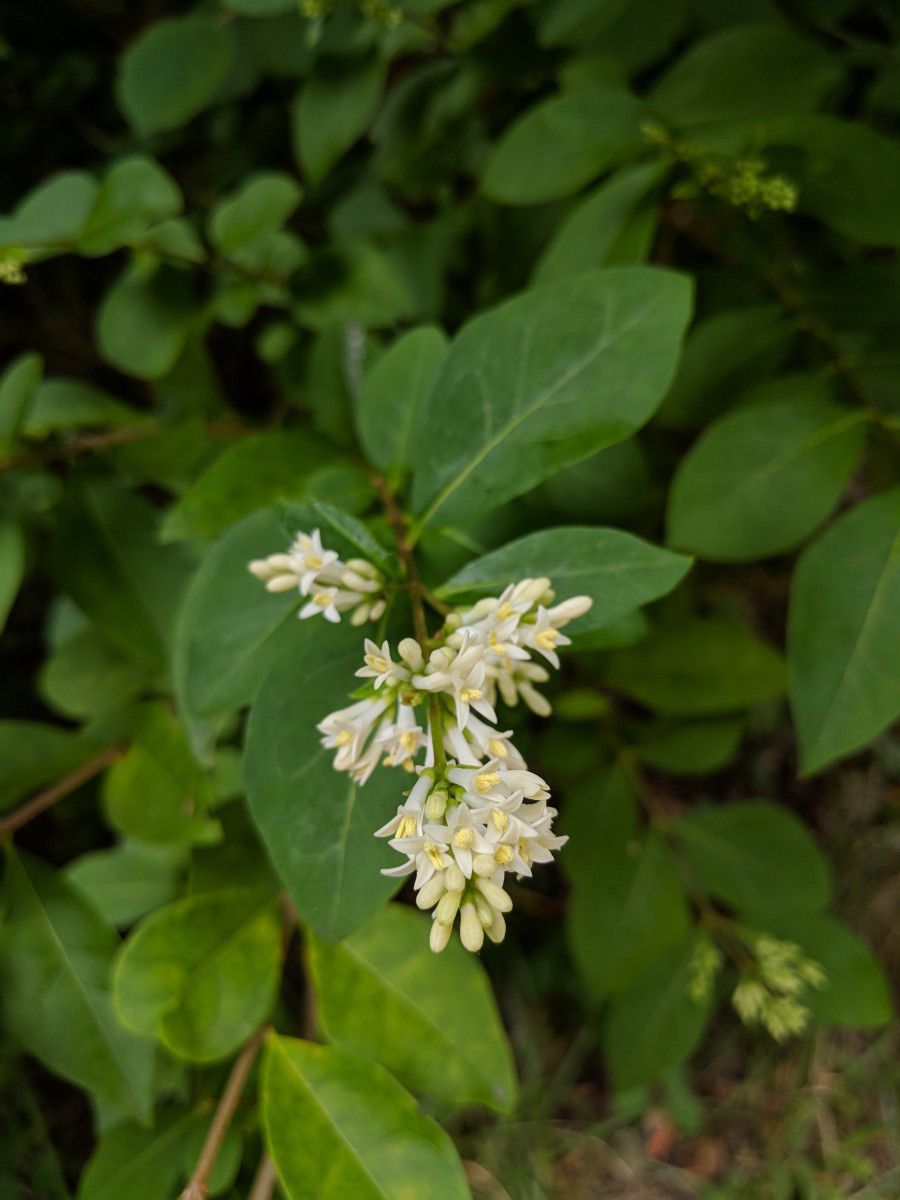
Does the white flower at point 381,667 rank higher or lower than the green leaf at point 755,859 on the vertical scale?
higher

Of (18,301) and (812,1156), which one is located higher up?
(18,301)

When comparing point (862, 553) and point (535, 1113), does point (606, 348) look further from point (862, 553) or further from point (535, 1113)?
point (535, 1113)

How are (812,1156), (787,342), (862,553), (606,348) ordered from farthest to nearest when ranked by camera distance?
(812,1156) < (787,342) < (862,553) < (606,348)

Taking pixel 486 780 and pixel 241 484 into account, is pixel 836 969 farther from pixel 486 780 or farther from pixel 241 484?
pixel 241 484

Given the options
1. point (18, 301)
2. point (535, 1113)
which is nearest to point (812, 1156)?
point (535, 1113)

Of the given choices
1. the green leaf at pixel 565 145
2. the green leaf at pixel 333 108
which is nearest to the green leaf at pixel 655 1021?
the green leaf at pixel 565 145

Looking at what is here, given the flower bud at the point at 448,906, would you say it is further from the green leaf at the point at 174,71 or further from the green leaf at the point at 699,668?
the green leaf at the point at 174,71
